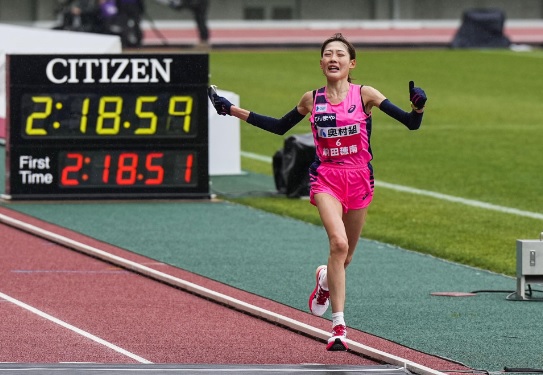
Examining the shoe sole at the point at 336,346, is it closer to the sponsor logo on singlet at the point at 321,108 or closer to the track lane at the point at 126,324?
the track lane at the point at 126,324

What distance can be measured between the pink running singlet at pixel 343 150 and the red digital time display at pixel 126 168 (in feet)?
28.0

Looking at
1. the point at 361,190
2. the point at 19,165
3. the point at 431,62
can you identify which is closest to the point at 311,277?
the point at 361,190

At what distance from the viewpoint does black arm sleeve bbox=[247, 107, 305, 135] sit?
31.7ft

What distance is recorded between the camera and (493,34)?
176 feet

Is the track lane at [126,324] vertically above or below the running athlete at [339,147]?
below

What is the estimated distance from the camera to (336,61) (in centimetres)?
939

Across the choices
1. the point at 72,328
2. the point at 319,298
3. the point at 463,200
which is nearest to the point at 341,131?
the point at 319,298

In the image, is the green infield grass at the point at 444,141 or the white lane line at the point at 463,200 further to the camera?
the white lane line at the point at 463,200

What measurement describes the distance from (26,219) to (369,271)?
188 inches

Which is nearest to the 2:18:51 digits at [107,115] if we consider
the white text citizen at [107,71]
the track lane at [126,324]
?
the white text citizen at [107,71]

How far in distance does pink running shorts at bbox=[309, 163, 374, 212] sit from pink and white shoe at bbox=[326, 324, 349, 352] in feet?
2.71

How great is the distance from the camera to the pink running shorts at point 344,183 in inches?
372

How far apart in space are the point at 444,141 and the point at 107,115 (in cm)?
979

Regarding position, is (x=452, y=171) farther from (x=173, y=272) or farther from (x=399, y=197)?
(x=173, y=272)
